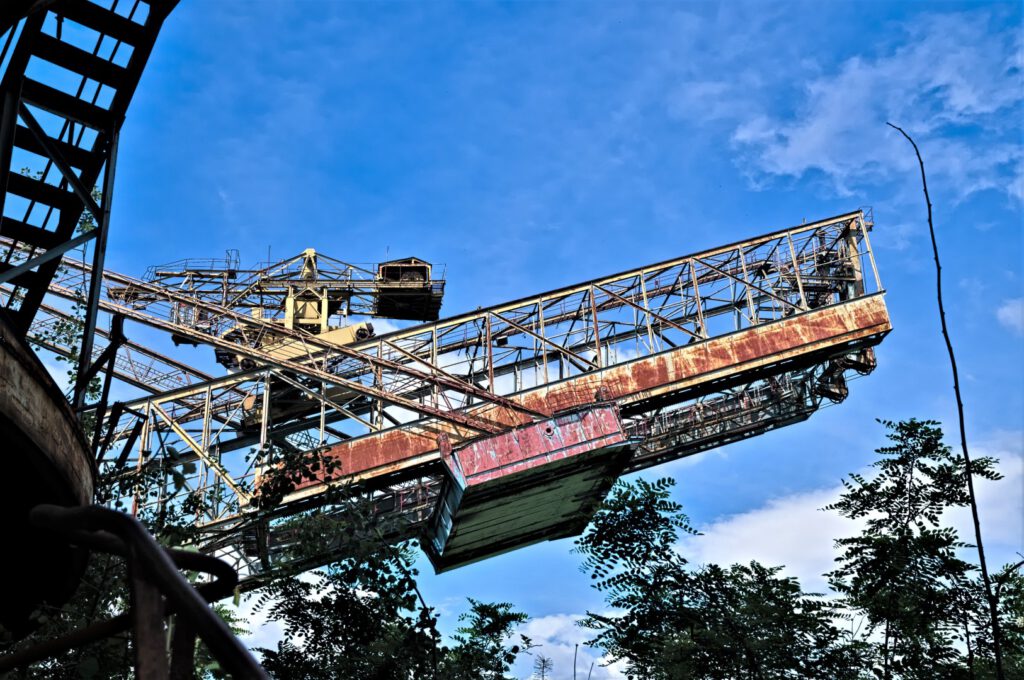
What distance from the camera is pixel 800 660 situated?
13.9m

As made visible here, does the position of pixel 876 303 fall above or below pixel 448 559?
above

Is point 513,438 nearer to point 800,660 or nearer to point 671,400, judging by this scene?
point 671,400

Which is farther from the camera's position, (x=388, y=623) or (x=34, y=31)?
(x=388, y=623)

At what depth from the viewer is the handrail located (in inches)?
79.4

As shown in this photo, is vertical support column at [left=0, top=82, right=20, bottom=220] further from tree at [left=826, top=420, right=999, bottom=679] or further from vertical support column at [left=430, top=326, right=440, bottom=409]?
vertical support column at [left=430, top=326, right=440, bottom=409]

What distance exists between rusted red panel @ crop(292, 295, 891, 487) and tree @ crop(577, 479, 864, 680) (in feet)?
31.7

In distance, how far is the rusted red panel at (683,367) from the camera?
997 inches

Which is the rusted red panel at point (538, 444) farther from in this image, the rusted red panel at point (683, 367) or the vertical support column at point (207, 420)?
the vertical support column at point (207, 420)

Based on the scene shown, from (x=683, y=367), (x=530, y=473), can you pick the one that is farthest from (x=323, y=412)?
(x=683, y=367)

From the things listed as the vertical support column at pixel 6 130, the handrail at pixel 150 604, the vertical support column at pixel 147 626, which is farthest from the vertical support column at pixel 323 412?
the vertical support column at pixel 147 626

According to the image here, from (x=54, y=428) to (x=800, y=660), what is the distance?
38.9ft

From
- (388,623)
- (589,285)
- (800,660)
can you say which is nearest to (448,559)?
(589,285)

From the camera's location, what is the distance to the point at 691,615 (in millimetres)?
14359

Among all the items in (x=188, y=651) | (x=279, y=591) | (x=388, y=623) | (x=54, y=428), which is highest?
(x=279, y=591)
